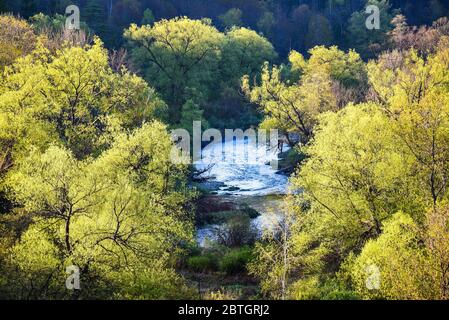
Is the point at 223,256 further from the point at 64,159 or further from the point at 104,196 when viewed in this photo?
the point at 64,159

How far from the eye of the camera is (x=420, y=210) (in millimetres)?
24234

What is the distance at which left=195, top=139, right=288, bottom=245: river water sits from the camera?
124ft

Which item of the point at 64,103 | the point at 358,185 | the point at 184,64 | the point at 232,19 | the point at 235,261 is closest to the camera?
the point at 358,185

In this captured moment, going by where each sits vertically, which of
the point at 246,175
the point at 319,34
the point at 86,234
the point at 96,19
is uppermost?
the point at 319,34

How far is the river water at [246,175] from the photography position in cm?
3772

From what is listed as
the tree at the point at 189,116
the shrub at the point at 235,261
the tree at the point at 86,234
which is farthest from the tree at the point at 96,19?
the tree at the point at 86,234

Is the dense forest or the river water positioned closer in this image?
the dense forest

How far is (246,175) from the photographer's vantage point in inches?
1837

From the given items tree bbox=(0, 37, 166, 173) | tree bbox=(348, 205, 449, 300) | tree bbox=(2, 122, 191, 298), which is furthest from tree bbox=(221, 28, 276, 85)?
tree bbox=(348, 205, 449, 300)

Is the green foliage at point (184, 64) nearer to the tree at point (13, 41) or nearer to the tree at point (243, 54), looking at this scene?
the tree at point (243, 54)

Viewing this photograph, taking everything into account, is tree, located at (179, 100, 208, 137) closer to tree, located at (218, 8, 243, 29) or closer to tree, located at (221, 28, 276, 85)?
tree, located at (221, 28, 276, 85)

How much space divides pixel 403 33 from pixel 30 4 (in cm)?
4840

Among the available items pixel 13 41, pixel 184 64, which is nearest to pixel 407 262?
pixel 13 41

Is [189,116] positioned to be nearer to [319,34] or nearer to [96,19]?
[96,19]
